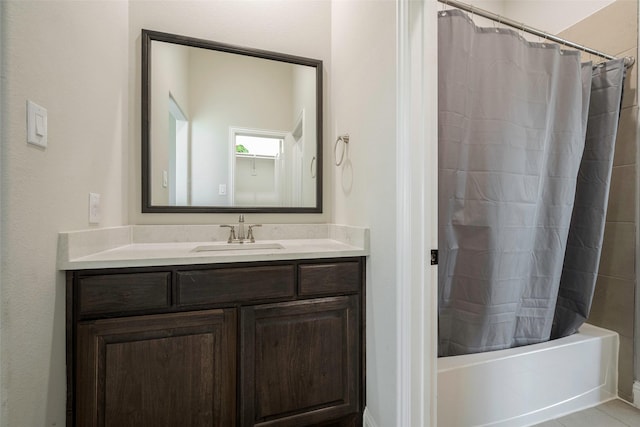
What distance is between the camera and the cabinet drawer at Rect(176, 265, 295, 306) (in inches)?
43.8

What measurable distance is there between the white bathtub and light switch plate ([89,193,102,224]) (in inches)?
65.6

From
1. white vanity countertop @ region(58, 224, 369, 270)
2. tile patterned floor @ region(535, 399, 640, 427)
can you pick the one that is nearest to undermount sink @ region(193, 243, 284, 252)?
white vanity countertop @ region(58, 224, 369, 270)

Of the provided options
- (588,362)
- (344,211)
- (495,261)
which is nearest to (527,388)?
(588,362)

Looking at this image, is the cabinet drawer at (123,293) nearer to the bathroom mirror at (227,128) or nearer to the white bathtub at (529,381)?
the bathroom mirror at (227,128)

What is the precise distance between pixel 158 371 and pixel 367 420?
96 cm

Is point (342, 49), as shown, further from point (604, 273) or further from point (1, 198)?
point (604, 273)

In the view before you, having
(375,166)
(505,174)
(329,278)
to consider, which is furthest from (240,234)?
(505,174)

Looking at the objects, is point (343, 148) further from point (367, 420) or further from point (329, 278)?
point (367, 420)

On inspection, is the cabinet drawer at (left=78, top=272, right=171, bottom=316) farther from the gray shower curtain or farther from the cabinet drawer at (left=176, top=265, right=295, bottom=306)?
the gray shower curtain

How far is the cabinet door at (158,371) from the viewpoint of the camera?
1.01m

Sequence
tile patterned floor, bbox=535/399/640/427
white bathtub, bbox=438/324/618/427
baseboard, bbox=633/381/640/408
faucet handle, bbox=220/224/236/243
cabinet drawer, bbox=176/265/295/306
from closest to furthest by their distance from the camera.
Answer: cabinet drawer, bbox=176/265/295/306 < white bathtub, bbox=438/324/618/427 < tile patterned floor, bbox=535/399/640/427 < baseboard, bbox=633/381/640/408 < faucet handle, bbox=220/224/236/243

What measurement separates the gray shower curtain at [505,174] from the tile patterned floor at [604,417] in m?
0.39

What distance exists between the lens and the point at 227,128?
169 cm

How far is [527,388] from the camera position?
53.2 inches
